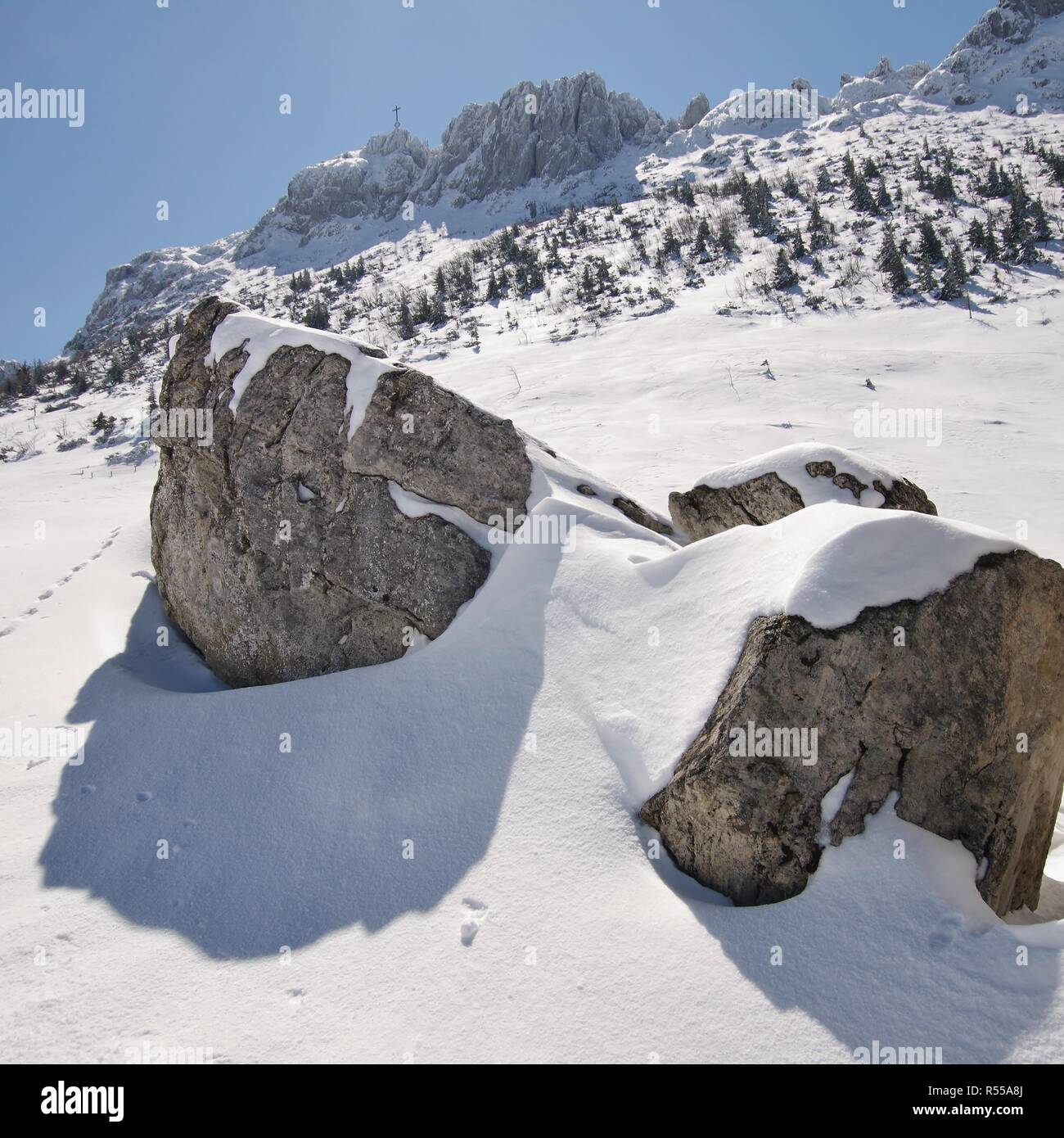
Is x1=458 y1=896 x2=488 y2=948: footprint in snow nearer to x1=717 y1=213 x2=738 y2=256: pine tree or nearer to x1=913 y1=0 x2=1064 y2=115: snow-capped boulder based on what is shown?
x1=717 y1=213 x2=738 y2=256: pine tree

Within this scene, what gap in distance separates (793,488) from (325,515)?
11.8 feet

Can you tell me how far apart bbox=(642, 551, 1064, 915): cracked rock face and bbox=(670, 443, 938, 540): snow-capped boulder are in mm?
2286

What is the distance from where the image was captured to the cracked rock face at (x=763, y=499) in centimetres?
537

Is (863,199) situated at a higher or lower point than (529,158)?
lower

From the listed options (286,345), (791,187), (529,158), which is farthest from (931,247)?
(529,158)

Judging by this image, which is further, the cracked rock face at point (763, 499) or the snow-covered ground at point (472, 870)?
the cracked rock face at point (763, 499)

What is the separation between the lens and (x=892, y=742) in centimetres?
276

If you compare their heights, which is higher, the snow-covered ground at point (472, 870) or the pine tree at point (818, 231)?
the pine tree at point (818, 231)

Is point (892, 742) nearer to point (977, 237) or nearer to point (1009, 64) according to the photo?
point (977, 237)

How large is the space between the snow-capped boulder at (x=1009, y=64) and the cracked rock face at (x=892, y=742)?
149 feet

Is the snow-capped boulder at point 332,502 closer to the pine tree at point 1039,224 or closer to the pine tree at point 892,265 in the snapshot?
the pine tree at point 892,265

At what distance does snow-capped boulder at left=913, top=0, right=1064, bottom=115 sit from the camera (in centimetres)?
3691

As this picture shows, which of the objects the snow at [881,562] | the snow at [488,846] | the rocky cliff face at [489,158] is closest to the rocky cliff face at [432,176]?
the rocky cliff face at [489,158]
